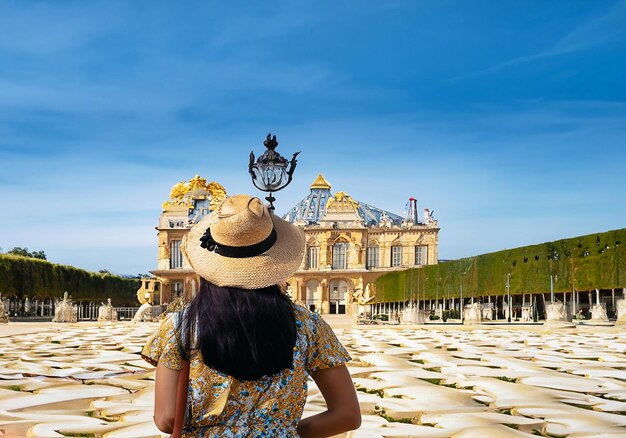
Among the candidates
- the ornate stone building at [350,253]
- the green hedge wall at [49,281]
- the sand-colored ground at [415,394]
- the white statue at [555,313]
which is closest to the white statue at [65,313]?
the green hedge wall at [49,281]

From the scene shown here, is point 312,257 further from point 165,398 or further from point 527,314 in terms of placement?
point 165,398

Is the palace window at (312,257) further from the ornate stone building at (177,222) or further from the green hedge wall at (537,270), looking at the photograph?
the green hedge wall at (537,270)


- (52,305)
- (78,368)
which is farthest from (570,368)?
(52,305)

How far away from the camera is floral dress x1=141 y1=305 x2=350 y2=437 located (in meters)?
2.04

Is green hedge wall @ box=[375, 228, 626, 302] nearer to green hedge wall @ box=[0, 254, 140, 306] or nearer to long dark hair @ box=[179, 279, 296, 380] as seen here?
green hedge wall @ box=[0, 254, 140, 306]

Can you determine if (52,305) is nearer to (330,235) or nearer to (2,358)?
(330,235)

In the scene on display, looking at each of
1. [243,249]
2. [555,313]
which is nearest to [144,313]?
[555,313]

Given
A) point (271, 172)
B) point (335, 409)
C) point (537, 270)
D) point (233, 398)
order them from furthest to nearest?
point (537, 270) < point (271, 172) < point (335, 409) < point (233, 398)

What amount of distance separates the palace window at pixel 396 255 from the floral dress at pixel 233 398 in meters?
68.7

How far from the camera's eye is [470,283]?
42.8 metres

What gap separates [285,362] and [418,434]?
3.54 m

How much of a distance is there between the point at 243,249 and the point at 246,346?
30 cm

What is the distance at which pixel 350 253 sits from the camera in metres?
70.1

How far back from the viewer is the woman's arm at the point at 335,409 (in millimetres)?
2182
